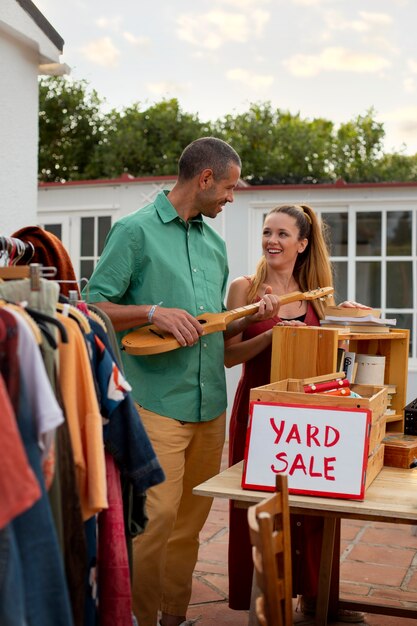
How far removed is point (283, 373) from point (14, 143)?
10.4ft

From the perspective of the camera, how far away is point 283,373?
3.23m

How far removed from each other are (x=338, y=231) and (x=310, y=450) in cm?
576

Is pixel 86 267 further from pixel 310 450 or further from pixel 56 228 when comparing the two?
pixel 310 450

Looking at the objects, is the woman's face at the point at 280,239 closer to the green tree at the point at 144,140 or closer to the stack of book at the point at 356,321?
the stack of book at the point at 356,321

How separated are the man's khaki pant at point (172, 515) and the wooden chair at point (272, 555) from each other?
1.07m

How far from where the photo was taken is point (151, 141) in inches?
824

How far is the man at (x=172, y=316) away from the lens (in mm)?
3236

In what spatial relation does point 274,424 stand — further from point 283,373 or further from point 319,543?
point 319,543

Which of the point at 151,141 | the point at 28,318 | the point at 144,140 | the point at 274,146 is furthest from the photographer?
the point at 274,146

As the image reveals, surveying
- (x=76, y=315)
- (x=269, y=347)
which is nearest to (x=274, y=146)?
(x=269, y=347)

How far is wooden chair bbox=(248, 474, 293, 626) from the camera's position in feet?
6.25

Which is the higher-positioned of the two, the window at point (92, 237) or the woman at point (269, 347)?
the window at point (92, 237)

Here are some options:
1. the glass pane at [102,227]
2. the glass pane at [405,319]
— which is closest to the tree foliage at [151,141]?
the glass pane at [102,227]

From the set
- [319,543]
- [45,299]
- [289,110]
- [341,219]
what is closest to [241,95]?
[289,110]
